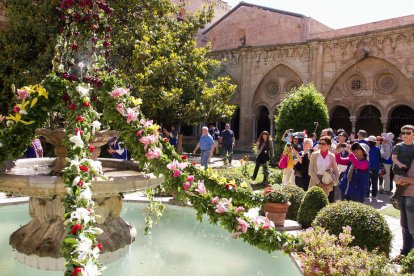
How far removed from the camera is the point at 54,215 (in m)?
4.76

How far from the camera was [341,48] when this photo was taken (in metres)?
20.3

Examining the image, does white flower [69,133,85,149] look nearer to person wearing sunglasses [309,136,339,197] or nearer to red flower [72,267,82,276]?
red flower [72,267,82,276]

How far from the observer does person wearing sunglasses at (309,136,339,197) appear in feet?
23.6

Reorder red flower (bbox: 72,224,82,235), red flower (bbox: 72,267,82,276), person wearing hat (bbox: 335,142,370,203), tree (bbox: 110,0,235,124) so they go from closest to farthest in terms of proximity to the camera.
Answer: red flower (bbox: 72,267,82,276) → red flower (bbox: 72,224,82,235) → person wearing hat (bbox: 335,142,370,203) → tree (bbox: 110,0,235,124)

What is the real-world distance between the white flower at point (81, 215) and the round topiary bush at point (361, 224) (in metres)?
3.31

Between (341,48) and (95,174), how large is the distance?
1903 cm

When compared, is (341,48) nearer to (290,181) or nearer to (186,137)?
(186,137)

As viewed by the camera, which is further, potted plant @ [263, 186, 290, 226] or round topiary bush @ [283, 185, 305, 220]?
round topiary bush @ [283, 185, 305, 220]

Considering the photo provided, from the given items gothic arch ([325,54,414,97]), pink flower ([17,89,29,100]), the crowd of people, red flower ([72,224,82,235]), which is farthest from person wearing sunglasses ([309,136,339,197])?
gothic arch ([325,54,414,97])

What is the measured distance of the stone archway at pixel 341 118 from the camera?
2181 cm

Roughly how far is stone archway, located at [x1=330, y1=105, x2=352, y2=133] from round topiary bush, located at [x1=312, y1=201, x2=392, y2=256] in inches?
676

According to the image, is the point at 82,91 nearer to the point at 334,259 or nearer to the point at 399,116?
the point at 334,259

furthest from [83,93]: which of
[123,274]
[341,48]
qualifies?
[341,48]

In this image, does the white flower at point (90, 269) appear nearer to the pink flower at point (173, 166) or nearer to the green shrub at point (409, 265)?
the pink flower at point (173, 166)
